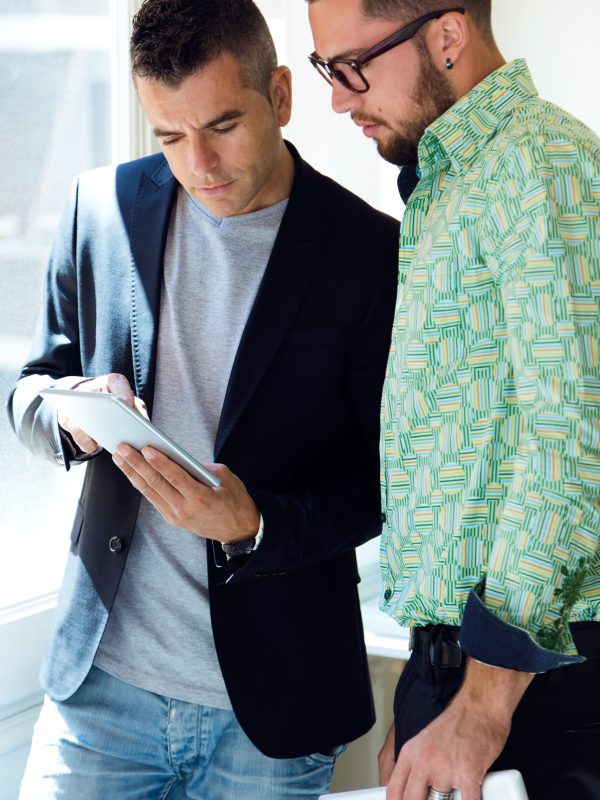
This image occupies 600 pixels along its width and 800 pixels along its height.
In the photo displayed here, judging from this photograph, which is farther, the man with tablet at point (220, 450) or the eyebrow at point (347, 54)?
the man with tablet at point (220, 450)

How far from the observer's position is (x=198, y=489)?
4.53 feet

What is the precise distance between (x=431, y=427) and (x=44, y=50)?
48.2 inches

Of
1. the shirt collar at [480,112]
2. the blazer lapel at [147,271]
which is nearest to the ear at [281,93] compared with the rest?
the blazer lapel at [147,271]

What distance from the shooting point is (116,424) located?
1.30 metres

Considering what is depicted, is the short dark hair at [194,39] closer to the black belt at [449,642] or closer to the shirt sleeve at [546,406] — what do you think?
the shirt sleeve at [546,406]

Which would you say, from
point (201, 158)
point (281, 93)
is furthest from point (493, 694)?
point (281, 93)

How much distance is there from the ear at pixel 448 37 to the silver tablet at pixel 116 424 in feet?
2.06

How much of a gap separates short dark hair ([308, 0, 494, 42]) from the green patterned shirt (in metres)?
0.09

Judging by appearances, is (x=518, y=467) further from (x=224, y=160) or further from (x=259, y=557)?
(x=224, y=160)

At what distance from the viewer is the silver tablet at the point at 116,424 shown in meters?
1.24

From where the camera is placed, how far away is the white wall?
8.76 ft

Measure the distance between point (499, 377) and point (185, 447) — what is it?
60 centimetres

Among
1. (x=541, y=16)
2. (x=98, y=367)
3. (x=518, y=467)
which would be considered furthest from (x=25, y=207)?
(x=541, y=16)

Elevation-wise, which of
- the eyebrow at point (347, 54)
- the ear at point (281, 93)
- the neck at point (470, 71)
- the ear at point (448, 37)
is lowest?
the ear at point (281, 93)
